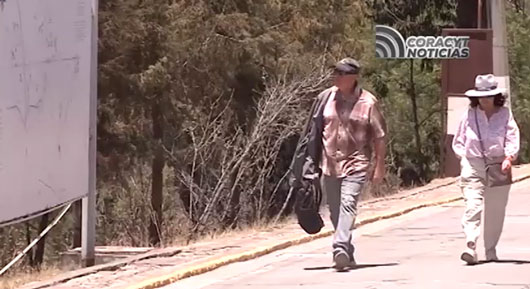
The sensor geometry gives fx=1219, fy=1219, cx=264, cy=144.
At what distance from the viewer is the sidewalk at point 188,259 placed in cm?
1041

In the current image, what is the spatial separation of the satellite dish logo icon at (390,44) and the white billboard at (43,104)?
1120cm

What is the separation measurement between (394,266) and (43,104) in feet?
Answer: 11.5

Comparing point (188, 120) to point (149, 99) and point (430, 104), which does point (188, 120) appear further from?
point (430, 104)

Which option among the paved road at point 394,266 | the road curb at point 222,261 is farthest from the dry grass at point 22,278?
the paved road at point 394,266

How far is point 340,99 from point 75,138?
9.08ft

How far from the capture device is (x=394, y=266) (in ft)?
36.2

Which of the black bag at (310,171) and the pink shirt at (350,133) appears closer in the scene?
the pink shirt at (350,133)

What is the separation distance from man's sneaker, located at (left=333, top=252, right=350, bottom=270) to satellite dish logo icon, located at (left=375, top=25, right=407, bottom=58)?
480 inches

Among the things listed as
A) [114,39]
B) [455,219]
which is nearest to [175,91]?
[114,39]

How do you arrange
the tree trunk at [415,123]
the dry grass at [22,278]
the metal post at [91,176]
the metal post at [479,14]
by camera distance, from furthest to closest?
the tree trunk at [415,123] → the metal post at [479,14] → the metal post at [91,176] → the dry grass at [22,278]

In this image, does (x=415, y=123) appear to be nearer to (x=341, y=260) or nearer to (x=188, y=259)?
(x=188, y=259)

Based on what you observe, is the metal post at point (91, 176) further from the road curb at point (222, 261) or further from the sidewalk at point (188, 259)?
the road curb at point (222, 261)

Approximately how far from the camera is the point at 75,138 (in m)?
11.8

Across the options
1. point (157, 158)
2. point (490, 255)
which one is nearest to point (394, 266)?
point (490, 255)
